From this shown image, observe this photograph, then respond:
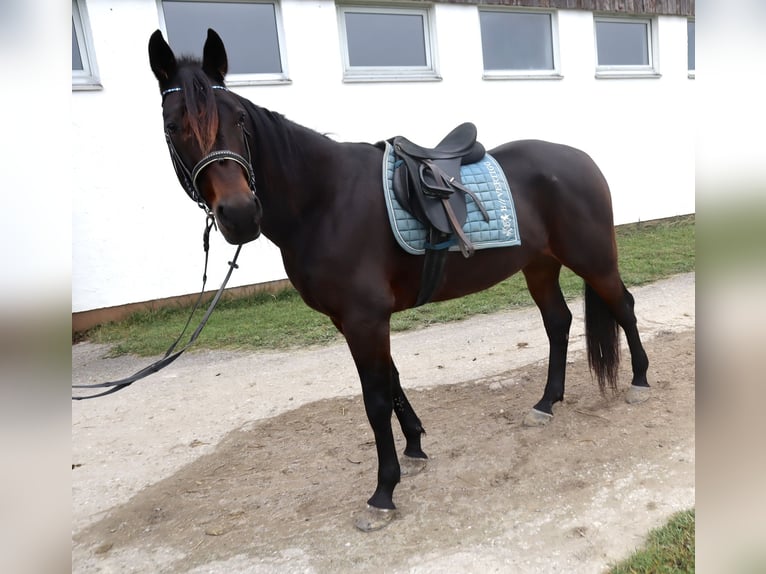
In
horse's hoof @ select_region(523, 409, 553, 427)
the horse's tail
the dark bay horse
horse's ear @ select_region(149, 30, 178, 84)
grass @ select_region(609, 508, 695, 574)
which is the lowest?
horse's hoof @ select_region(523, 409, 553, 427)

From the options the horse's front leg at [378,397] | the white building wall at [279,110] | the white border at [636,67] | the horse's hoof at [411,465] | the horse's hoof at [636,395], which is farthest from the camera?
the white border at [636,67]

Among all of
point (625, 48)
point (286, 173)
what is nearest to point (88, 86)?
point (286, 173)

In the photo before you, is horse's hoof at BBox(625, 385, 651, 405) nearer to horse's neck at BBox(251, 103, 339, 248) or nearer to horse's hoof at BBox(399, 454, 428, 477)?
horse's hoof at BBox(399, 454, 428, 477)

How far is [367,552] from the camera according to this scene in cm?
196

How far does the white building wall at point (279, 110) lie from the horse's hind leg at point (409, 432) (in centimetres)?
396

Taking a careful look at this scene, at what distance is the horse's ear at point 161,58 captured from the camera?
1659 mm

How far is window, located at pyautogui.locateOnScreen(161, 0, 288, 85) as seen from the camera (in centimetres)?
578

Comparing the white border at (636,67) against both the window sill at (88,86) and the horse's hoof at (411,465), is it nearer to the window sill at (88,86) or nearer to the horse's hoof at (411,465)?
the window sill at (88,86)

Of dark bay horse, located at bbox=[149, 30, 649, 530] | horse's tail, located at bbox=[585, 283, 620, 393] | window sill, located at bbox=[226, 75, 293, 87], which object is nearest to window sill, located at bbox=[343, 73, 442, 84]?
window sill, located at bbox=[226, 75, 293, 87]

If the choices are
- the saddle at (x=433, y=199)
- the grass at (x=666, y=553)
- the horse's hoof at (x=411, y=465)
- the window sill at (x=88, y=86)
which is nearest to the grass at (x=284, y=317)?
the horse's hoof at (x=411, y=465)

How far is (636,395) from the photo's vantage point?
9.77 ft

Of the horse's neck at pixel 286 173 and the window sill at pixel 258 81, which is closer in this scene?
the horse's neck at pixel 286 173
